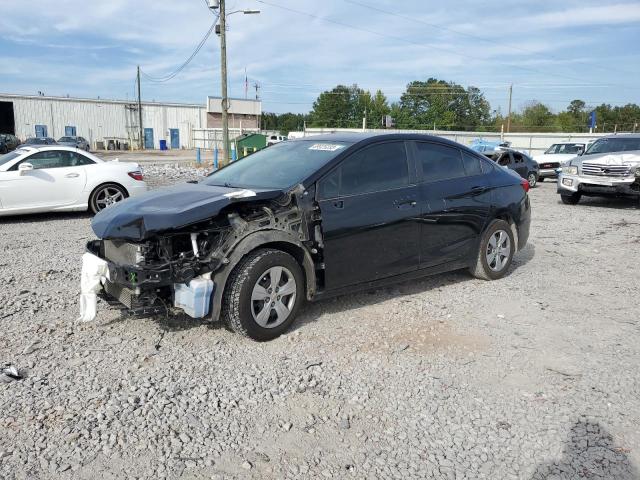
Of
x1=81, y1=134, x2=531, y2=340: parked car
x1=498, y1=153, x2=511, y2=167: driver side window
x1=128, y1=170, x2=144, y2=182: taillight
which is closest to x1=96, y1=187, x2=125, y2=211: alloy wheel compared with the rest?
x1=128, y1=170, x2=144, y2=182: taillight

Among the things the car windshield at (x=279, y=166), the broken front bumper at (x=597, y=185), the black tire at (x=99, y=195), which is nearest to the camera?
the car windshield at (x=279, y=166)

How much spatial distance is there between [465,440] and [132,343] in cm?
264

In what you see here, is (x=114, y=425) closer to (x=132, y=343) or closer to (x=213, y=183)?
(x=132, y=343)

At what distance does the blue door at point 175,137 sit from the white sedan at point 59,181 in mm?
54525

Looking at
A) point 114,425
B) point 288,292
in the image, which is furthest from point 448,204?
point 114,425

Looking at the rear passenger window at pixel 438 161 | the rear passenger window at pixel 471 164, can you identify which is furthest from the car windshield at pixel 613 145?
the rear passenger window at pixel 438 161

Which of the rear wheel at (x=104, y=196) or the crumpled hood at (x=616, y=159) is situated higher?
the crumpled hood at (x=616, y=159)

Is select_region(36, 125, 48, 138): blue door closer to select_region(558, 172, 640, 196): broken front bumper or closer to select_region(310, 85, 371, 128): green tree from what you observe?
select_region(310, 85, 371, 128): green tree

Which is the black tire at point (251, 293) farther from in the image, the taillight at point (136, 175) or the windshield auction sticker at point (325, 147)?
the taillight at point (136, 175)

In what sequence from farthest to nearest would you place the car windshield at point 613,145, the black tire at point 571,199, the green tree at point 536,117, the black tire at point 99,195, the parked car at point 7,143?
the green tree at point 536,117 → the parked car at point 7,143 → the black tire at point 571,199 → the car windshield at point 613,145 → the black tire at point 99,195

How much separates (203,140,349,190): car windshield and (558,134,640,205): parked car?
32.6 feet

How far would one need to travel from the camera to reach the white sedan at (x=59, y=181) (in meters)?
9.66

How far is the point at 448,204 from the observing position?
5594 millimetres

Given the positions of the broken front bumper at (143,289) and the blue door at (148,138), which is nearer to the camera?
the broken front bumper at (143,289)
